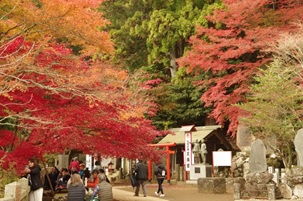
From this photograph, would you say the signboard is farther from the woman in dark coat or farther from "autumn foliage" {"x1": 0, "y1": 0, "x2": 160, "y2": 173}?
the woman in dark coat

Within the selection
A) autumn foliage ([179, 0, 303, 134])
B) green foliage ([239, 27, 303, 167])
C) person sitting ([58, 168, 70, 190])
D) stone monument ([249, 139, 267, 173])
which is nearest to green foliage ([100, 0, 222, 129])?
autumn foliage ([179, 0, 303, 134])

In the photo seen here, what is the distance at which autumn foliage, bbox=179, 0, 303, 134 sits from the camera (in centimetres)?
2114

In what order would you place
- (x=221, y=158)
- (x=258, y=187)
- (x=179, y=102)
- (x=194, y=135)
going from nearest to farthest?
(x=258, y=187), (x=221, y=158), (x=194, y=135), (x=179, y=102)

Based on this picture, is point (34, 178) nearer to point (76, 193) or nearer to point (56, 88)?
point (76, 193)

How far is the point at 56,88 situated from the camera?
28.0ft

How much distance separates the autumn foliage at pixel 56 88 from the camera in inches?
365

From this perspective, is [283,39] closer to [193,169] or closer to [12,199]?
[193,169]

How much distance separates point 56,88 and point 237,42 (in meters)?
14.7

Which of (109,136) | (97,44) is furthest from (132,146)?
(97,44)

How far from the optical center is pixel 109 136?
12.1 meters

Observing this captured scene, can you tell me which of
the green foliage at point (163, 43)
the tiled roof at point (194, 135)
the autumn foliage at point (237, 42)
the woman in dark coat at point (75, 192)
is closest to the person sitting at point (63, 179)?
the woman in dark coat at point (75, 192)

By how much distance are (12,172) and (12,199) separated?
279 cm

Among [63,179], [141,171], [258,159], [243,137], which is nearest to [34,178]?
[141,171]

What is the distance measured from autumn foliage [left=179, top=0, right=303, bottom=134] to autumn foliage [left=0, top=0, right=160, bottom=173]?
10053 millimetres
